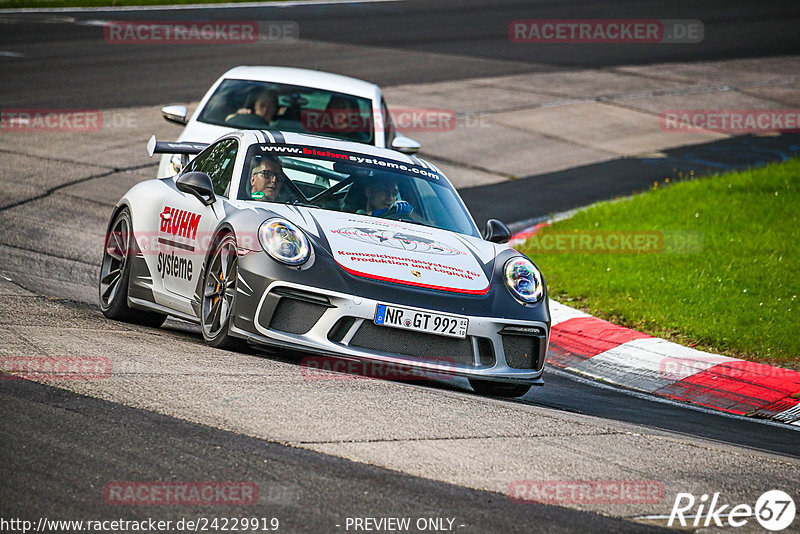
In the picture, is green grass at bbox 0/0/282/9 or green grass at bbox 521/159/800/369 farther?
green grass at bbox 0/0/282/9

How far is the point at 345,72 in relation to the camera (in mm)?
21688

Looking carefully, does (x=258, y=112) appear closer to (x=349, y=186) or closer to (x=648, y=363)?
(x=349, y=186)

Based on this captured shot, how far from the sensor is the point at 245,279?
21.5 ft

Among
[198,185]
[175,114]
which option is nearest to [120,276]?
[198,185]

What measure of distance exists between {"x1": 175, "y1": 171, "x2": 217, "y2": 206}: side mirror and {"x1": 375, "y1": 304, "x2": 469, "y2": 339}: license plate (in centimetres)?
161

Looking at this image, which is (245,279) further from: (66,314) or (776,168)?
(776,168)

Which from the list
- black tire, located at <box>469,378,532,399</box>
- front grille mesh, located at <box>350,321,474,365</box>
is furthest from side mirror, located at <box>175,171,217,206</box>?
black tire, located at <box>469,378,532,399</box>

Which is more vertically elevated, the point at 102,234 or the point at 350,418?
the point at 350,418

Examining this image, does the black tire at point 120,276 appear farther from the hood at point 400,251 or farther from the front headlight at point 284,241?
the front headlight at point 284,241

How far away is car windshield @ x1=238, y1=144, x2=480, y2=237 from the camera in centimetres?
752

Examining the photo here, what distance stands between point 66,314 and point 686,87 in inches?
708

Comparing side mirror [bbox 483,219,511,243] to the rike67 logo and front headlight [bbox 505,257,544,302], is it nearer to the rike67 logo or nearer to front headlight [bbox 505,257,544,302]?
front headlight [bbox 505,257,544,302]

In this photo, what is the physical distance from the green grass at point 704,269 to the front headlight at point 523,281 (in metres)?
2.37

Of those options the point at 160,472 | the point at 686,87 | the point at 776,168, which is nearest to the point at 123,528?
the point at 160,472
